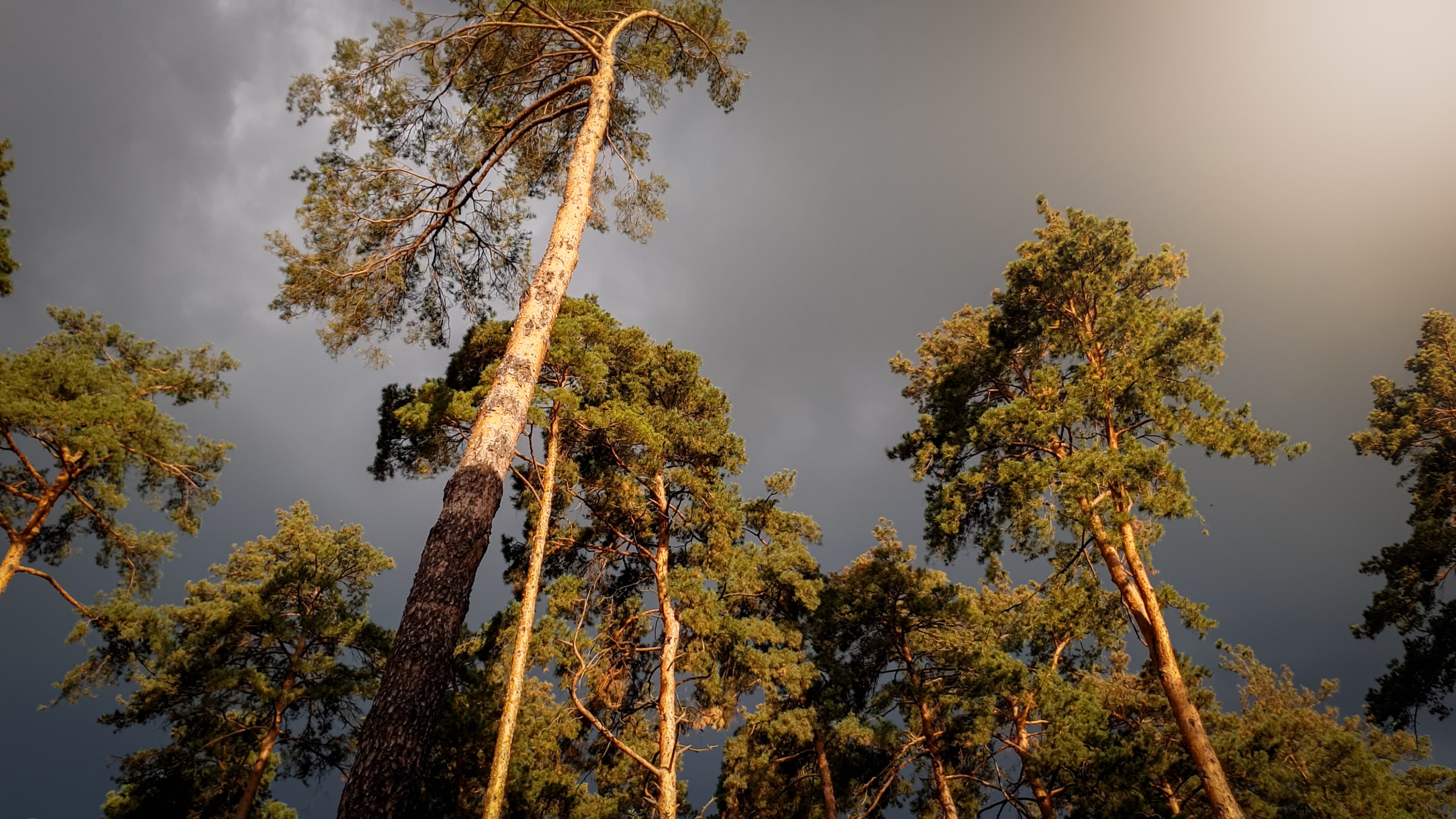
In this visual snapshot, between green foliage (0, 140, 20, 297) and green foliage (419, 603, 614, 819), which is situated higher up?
green foliage (0, 140, 20, 297)

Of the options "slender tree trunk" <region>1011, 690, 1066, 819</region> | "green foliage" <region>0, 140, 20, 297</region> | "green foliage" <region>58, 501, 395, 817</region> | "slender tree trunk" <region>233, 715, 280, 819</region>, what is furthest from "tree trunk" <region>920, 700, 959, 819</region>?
"green foliage" <region>0, 140, 20, 297</region>

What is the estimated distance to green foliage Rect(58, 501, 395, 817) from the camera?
13719mm

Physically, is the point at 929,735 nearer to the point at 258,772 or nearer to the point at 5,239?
the point at 258,772

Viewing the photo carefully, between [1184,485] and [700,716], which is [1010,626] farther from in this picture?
[700,716]

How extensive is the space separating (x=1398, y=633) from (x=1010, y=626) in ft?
22.2

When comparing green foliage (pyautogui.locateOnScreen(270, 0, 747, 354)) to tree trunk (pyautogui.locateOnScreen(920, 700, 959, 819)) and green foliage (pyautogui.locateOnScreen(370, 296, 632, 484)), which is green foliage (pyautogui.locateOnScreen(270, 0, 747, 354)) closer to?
green foliage (pyautogui.locateOnScreen(370, 296, 632, 484))

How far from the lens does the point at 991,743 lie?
14.0 meters

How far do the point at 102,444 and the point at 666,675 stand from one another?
10806 millimetres

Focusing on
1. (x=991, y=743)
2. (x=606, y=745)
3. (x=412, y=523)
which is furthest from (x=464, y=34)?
(x=412, y=523)

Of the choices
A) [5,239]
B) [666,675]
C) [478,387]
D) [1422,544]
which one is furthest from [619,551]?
[1422,544]

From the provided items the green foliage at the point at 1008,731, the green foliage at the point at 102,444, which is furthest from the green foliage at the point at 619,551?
the green foliage at the point at 102,444

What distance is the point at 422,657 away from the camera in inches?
161

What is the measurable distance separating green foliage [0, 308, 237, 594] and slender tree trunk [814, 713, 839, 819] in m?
15.3

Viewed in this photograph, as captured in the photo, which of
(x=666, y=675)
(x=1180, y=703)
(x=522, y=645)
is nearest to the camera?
(x=1180, y=703)
